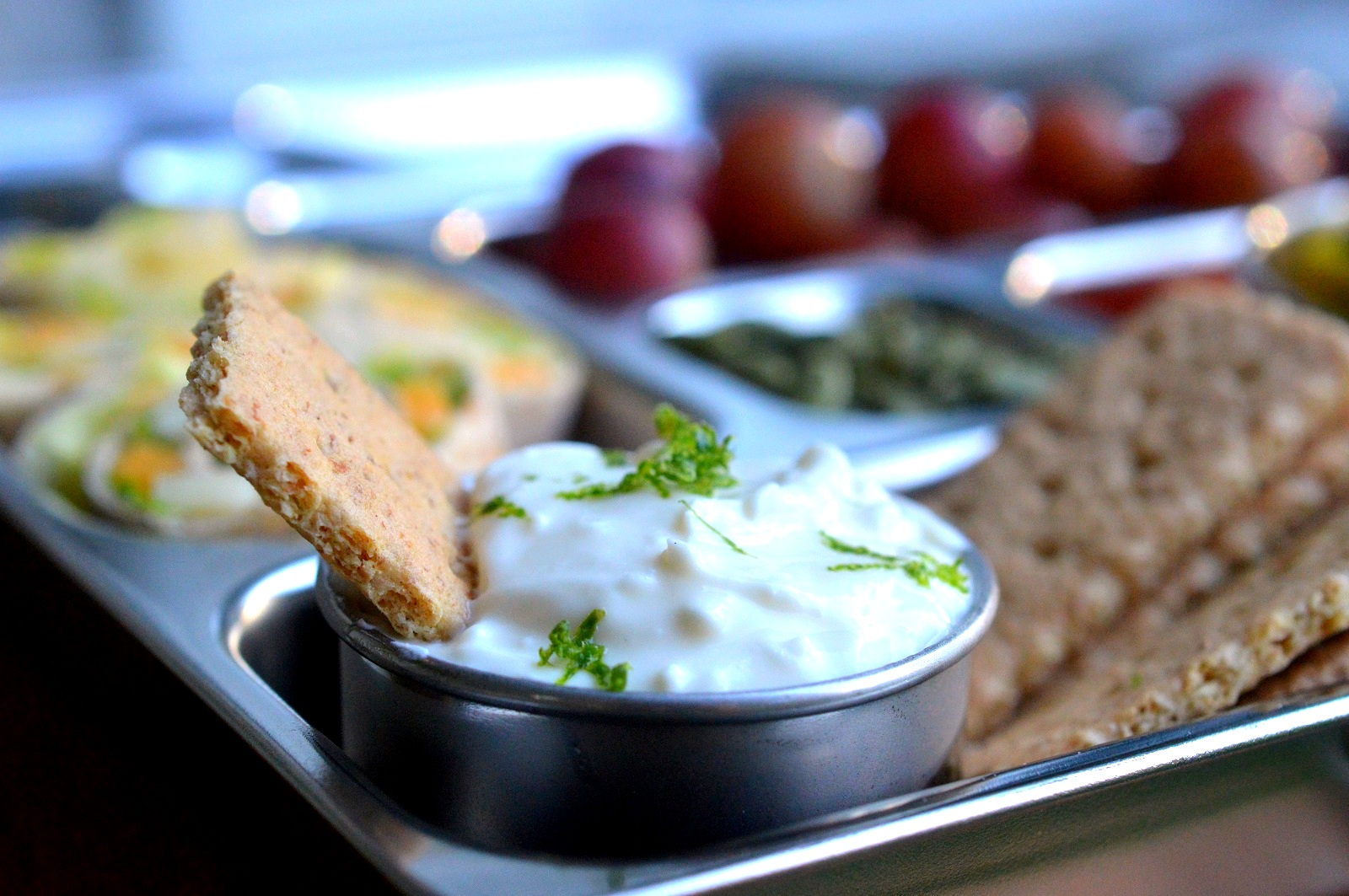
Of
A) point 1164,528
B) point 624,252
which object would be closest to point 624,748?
point 1164,528

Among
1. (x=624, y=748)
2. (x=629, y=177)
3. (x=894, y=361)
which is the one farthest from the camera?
(x=629, y=177)

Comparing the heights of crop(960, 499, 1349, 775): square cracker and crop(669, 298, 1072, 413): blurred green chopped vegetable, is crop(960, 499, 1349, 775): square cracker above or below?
above

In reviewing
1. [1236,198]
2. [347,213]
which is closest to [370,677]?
[347,213]

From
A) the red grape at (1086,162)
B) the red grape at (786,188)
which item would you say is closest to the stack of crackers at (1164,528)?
the red grape at (786,188)

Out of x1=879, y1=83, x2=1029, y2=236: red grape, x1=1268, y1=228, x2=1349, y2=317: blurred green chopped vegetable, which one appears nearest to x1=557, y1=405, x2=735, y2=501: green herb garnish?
x1=1268, y1=228, x2=1349, y2=317: blurred green chopped vegetable

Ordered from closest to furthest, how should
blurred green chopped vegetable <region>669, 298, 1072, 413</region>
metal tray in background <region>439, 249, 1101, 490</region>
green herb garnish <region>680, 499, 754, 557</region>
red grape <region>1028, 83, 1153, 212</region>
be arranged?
green herb garnish <region>680, 499, 754, 557</region> → metal tray in background <region>439, 249, 1101, 490</region> → blurred green chopped vegetable <region>669, 298, 1072, 413</region> → red grape <region>1028, 83, 1153, 212</region>

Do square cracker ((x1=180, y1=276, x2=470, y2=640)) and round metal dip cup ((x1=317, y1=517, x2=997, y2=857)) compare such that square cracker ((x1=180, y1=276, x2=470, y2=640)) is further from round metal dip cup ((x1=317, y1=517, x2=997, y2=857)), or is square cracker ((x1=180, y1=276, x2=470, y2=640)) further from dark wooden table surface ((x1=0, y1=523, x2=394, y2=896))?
dark wooden table surface ((x1=0, y1=523, x2=394, y2=896))

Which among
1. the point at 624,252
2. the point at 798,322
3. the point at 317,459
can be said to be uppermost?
the point at 317,459

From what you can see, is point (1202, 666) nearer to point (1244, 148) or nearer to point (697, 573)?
point (697, 573)
